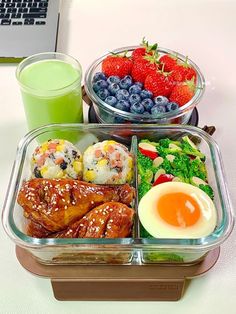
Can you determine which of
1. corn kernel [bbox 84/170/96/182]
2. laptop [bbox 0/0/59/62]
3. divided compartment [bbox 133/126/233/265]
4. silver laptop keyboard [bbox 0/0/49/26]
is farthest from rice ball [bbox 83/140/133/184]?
silver laptop keyboard [bbox 0/0/49/26]

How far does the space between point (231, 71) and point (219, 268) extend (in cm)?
68

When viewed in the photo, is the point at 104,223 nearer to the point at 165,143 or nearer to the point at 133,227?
the point at 133,227

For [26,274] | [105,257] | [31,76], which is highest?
[31,76]

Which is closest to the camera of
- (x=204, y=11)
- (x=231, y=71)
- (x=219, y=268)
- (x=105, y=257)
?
(x=105, y=257)

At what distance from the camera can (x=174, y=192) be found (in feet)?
3.01

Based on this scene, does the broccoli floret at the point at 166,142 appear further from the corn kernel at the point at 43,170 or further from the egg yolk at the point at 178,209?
the corn kernel at the point at 43,170

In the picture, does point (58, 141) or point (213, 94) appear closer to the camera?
point (58, 141)

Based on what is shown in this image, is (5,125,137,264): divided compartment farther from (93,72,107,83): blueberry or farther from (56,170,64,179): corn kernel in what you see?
(93,72,107,83): blueberry

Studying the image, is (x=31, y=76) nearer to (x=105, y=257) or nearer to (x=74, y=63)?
(x=74, y=63)

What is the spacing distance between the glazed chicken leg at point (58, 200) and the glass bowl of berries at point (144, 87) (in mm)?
271

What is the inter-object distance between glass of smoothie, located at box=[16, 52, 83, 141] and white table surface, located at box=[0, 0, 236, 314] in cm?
14

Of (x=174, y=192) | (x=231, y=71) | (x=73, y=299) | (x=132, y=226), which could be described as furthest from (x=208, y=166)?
(x=231, y=71)

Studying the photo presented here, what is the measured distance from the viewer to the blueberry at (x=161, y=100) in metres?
1.12

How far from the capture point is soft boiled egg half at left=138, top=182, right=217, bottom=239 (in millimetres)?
855
